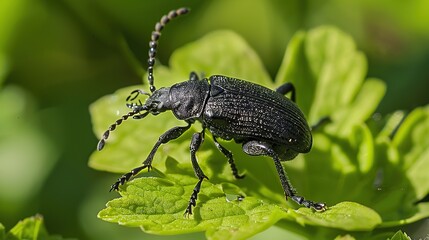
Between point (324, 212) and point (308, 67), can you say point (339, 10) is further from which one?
point (324, 212)

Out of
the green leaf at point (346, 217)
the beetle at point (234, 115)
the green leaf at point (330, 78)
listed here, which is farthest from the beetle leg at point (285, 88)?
the green leaf at point (346, 217)

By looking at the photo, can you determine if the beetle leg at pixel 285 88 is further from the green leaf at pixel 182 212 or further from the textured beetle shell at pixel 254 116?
the green leaf at pixel 182 212

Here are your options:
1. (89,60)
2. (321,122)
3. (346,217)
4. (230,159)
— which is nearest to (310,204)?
(346,217)

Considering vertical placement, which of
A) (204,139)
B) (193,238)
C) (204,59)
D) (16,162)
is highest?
(204,59)

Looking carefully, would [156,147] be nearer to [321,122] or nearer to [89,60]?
[321,122]

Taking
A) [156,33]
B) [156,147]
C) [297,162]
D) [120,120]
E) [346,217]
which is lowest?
[297,162]

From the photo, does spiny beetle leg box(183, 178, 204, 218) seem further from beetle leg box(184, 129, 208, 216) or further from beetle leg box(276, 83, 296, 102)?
beetle leg box(276, 83, 296, 102)

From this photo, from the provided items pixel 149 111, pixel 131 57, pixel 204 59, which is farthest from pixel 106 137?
pixel 131 57
